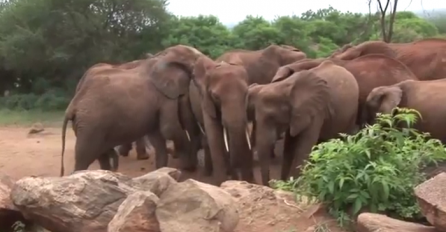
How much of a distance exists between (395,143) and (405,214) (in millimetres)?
530

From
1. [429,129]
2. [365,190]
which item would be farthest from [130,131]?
[365,190]

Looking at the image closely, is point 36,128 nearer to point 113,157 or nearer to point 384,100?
point 113,157

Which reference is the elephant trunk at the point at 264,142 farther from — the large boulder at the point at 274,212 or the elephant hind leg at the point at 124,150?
the elephant hind leg at the point at 124,150

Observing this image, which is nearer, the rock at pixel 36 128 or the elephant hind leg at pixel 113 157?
the elephant hind leg at pixel 113 157

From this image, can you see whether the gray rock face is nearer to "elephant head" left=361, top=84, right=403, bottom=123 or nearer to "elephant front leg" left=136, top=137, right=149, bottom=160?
"elephant head" left=361, top=84, right=403, bottom=123

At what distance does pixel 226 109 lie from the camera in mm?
8156

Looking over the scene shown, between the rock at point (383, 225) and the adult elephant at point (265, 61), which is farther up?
the adult elephant at point (265, 61)

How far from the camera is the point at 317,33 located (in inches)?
744

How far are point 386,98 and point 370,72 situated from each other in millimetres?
1255

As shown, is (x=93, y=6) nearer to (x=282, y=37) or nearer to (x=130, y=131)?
(x=282, y=37)

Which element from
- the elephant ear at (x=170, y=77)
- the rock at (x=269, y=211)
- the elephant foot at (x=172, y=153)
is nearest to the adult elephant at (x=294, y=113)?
the elephant ear at (x=170, y=77)

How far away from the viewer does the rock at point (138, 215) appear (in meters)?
5.09

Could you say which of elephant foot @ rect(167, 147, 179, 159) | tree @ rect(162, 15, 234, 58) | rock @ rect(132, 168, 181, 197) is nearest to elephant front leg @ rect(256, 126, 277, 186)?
elephant foot @ rect(167, 147, 179, 159)

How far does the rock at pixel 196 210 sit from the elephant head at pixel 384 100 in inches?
125
